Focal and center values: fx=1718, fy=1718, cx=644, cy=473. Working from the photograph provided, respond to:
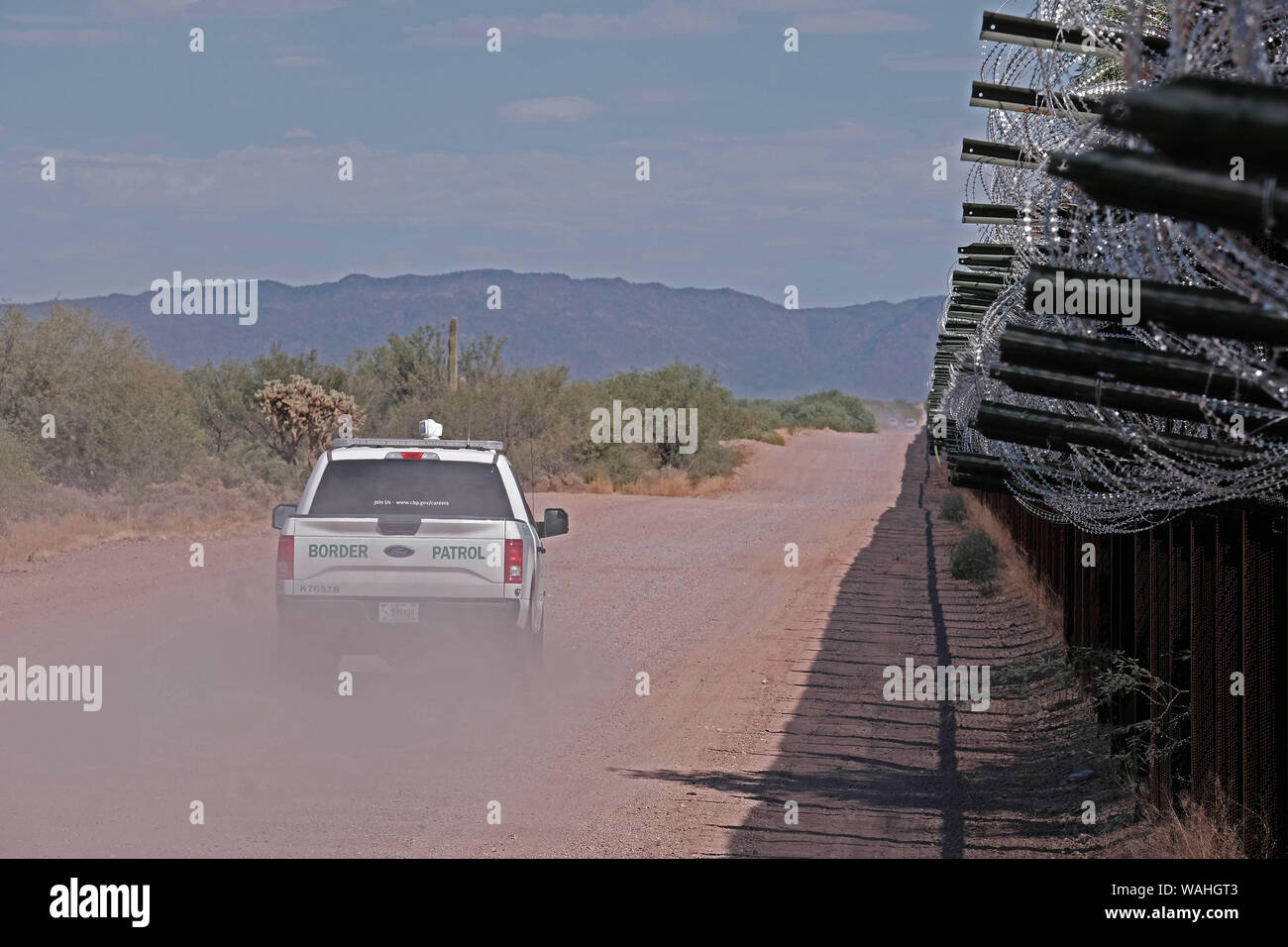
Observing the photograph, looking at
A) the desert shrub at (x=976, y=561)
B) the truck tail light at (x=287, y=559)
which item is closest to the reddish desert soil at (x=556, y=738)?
the truck tail light at (x=287, y=559)

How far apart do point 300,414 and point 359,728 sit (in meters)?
32.1

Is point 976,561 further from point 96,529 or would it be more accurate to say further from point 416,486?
point 96,529

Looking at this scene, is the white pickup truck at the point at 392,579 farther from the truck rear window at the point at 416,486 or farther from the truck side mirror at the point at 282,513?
the truck rear window at the point at 416,486

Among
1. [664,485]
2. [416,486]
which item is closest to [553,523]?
[416,486]

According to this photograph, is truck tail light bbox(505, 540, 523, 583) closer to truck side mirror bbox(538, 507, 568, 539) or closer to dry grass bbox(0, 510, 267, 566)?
truck side mirror bbox(538, 507, 568, 539)

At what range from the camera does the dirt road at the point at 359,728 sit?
797 centimetres

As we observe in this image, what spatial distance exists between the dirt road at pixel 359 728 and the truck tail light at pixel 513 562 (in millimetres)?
645

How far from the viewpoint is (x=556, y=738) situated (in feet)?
35.8

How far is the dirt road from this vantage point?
314 inches

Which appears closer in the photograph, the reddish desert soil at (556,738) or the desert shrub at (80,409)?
the reddish desert soil at (556,738)

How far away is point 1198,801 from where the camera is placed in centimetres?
770

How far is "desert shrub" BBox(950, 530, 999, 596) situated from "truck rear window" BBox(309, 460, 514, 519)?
36.4ft

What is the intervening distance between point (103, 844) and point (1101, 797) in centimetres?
508
